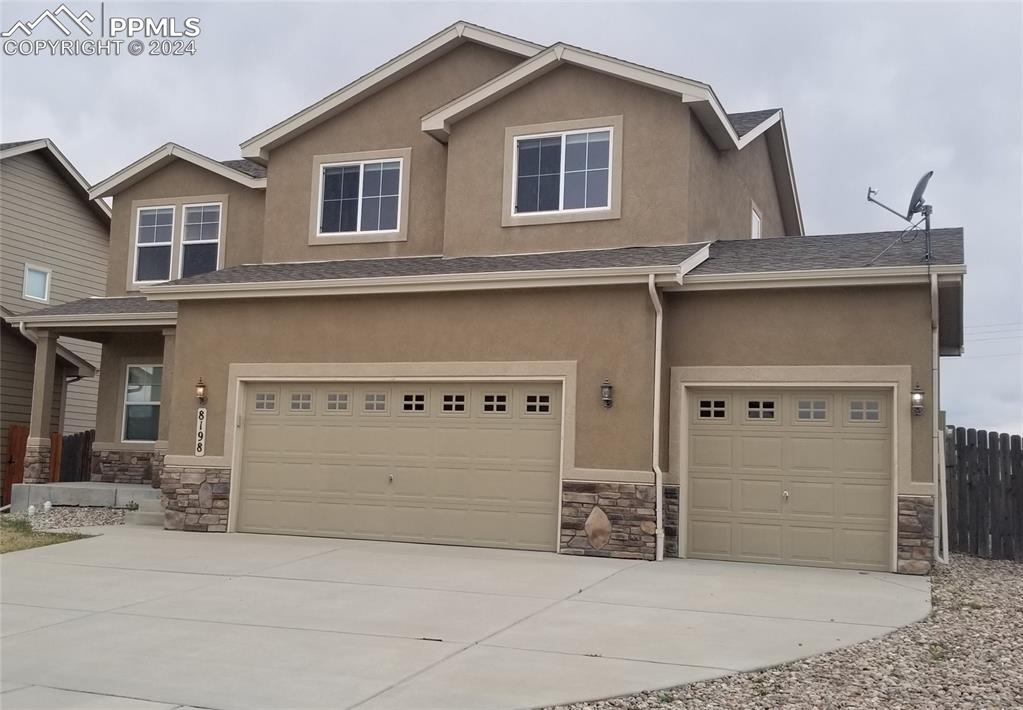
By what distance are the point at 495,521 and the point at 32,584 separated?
5647mm

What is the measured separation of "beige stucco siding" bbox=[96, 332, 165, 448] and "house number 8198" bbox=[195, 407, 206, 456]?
5.44 meters

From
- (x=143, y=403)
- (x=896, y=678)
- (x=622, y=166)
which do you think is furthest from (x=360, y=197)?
(x=896, y=678)

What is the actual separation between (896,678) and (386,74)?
41.3 feet

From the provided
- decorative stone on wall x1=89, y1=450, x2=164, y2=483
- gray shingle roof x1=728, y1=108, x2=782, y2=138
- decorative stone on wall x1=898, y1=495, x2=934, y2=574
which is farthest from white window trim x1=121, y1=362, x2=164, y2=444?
decorative stone on wall x1=898, y1=495, x2=934, y2=574

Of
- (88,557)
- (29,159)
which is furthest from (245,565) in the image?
(29,159)

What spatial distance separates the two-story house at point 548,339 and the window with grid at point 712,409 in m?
0.03

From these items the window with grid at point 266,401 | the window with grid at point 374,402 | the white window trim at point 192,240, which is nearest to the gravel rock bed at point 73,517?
the window with grid at point 266,401

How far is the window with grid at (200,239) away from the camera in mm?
18531

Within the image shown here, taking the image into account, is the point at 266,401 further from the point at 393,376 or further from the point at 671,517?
the point at 671,517

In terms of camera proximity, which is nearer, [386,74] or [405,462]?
[405,462]

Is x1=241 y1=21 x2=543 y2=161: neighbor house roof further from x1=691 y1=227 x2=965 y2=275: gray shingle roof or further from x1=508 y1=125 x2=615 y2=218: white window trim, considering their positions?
x1=691 y1=227 x2=965 y2=275: gray shingle roof

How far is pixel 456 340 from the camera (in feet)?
43.6

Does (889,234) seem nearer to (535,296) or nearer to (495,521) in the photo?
(535,296)

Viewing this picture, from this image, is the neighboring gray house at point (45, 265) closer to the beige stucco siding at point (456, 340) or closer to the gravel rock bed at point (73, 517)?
the gravel rock bed at point (73, 517)
